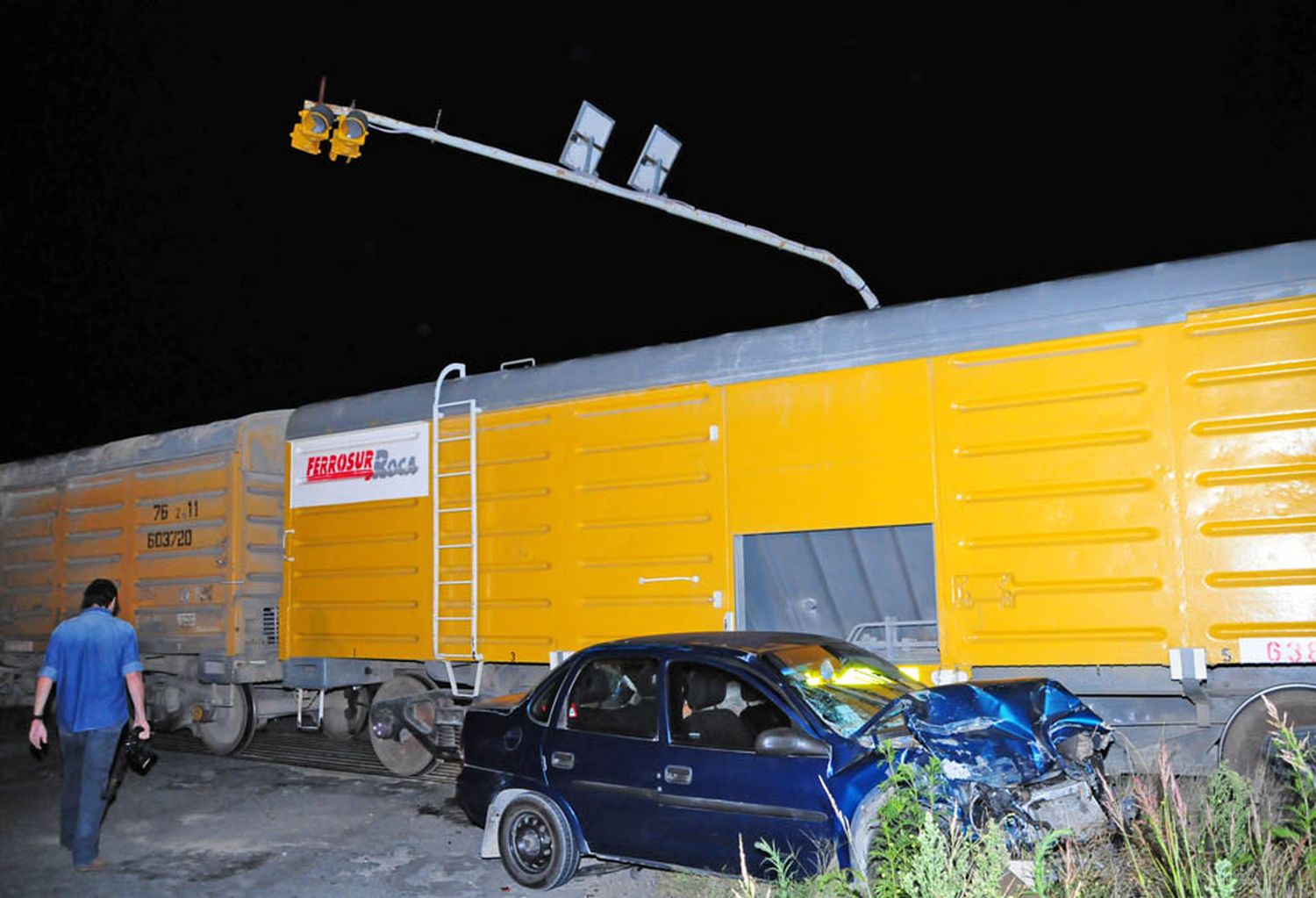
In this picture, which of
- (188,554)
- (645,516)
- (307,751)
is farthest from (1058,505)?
(188,554)

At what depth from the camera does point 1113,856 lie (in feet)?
16.9

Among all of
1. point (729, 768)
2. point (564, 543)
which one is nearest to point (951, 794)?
point (729, 768)

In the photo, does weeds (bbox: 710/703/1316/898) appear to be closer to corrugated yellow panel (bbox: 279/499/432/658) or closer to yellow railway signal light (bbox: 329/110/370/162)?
corrugated yellow panel (bbox: 279/499/432/658)

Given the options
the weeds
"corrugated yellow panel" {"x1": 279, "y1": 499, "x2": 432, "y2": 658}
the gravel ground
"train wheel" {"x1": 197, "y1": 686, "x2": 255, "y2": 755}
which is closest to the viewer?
the weeds

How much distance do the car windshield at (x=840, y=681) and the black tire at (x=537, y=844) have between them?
5.35 feet

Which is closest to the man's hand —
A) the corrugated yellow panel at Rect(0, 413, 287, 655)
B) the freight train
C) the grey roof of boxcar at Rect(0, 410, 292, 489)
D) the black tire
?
the freight train

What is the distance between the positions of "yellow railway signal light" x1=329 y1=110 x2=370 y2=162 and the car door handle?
7.04m

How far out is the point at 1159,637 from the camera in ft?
22.3

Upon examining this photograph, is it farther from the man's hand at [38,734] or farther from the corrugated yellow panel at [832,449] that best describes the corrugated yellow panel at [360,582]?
the corrugated yellow panel at [832,449]

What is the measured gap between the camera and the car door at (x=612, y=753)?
248 inches

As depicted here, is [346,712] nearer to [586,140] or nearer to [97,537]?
[97,537]

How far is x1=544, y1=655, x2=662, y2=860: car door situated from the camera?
630 centimetres

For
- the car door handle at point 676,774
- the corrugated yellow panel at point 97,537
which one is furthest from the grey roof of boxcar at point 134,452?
the car door handle at point 676,774

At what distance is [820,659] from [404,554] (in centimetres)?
516
